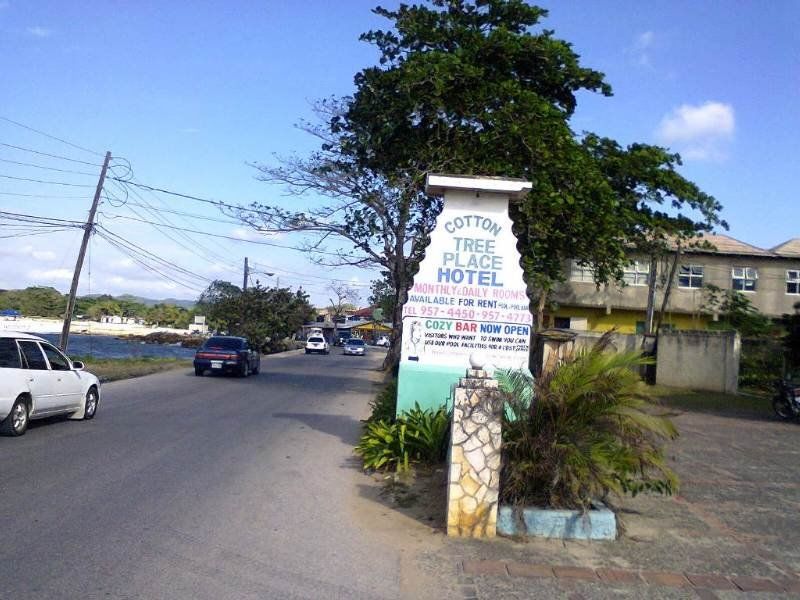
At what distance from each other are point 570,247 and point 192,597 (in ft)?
50.5

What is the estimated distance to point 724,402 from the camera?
24.7 metres

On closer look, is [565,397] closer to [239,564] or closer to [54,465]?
[239,564]

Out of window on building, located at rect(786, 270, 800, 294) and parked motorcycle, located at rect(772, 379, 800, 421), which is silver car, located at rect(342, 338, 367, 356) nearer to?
window on building, located at rect(786, 270, 800, 294)

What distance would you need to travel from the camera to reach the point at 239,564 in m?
6.47

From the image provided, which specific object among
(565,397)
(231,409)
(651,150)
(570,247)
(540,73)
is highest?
(540,73)

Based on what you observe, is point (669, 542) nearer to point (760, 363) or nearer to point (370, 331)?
point (760, 363)

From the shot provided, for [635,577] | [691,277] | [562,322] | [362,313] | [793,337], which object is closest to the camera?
[635,577]

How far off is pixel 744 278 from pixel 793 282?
2.46m

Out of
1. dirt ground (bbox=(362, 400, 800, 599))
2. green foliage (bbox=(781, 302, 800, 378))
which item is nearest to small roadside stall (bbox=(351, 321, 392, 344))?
green foliage (bbox=(781, 302, 800, 378))

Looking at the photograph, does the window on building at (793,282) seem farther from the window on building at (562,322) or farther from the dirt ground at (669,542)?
the dirt ground at (669,542)

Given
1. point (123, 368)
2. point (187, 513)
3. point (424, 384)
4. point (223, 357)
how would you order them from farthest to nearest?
point (123, 368)
point (223, 357)
point (424, 384)
point (187, 513)

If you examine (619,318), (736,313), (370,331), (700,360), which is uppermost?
(736,313)

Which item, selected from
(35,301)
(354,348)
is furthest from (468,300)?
(35,301)

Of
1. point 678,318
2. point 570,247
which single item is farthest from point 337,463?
point 678,318
